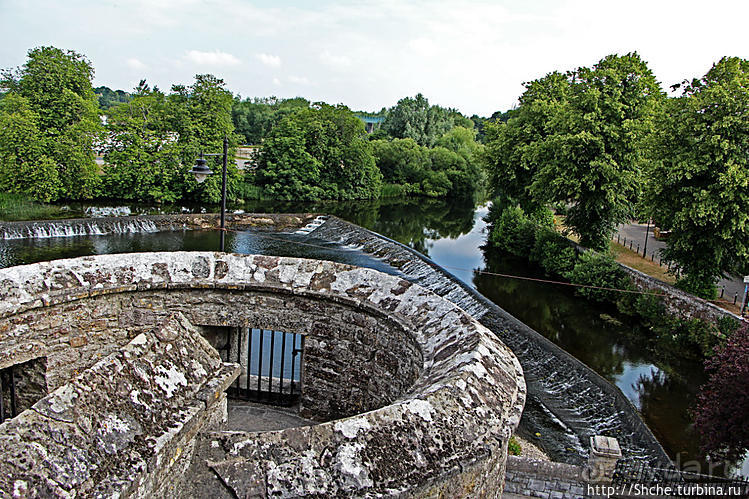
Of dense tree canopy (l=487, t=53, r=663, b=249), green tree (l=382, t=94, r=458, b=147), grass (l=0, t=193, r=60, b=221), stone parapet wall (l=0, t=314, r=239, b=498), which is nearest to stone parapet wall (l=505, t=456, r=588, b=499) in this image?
stone parapet wall (l=0, t=314, r=239, b=498)

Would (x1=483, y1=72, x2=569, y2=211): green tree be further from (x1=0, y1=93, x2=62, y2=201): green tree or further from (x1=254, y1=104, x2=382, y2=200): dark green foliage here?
(x1=0, y1=93, x2=62, y2=201): green tree

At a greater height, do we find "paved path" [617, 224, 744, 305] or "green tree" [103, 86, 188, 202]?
"green tree" [103, 86, 188, 202]

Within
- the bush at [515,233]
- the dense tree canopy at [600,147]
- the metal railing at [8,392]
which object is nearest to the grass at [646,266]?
the dense tree canopy at [600,147]

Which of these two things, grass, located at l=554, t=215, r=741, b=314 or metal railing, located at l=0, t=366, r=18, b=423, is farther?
grass, located at l=554, t=215, r=741, b=314

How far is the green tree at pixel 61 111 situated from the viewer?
31.1 m

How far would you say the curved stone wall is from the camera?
3.20 m

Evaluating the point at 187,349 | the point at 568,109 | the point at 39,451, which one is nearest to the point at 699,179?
the point at 568,109

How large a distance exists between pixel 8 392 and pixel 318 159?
40.3m

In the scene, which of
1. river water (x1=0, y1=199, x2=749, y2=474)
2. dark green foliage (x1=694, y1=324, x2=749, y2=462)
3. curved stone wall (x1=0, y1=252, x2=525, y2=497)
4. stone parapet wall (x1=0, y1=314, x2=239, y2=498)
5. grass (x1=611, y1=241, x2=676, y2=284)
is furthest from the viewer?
grass (x1=611, y1=241, x2=676, y2=284)

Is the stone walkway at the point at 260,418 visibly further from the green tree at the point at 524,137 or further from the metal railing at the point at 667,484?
the green tree at the point at 524,137

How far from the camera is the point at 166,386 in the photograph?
3.53 meters

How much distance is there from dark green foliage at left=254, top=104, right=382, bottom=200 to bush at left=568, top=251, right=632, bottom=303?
80.4 ft

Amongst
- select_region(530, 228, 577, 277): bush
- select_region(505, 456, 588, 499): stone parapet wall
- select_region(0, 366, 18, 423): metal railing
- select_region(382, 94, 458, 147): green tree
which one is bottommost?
select_region(505, 456, 588, 499): stone parapet wall

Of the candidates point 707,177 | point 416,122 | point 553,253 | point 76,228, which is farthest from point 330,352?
point 416,122
